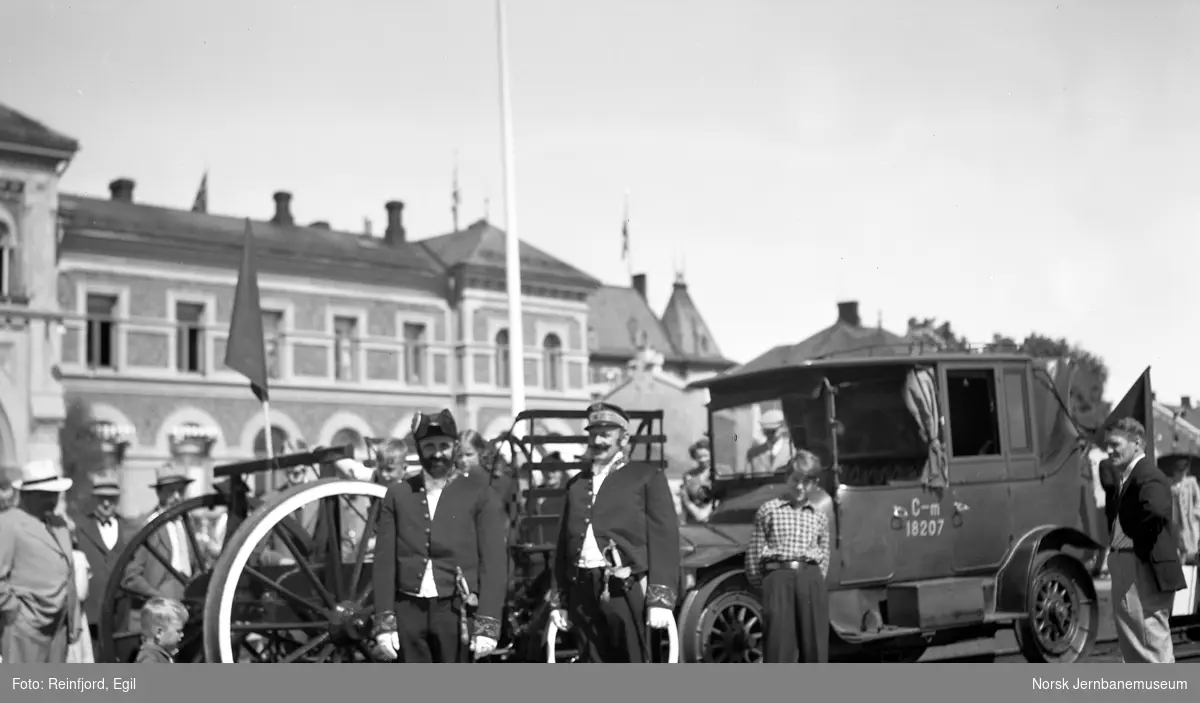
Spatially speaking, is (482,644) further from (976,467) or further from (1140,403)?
(1140,403)

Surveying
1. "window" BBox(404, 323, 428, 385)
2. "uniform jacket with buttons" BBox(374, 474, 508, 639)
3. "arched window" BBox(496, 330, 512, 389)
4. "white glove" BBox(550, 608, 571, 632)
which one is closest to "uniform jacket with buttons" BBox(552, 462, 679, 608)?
"white glove" BBox(550, 608, 571, 632)

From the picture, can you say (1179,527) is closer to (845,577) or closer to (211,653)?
(845,577)

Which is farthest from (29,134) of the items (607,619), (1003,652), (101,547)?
(607,619)

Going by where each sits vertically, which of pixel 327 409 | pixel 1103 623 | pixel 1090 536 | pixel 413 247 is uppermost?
pixel 413 247

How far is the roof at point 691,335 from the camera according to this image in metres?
61.5

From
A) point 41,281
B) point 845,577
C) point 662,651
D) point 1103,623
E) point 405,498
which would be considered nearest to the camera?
A: point 405,498

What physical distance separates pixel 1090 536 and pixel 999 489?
3.09ft

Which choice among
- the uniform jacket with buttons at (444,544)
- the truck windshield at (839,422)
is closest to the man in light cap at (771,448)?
the truck windshield at (839,422)

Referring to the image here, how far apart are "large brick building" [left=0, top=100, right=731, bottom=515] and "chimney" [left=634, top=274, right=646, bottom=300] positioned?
1128 inches

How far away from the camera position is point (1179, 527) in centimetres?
1014

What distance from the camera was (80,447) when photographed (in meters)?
28.2

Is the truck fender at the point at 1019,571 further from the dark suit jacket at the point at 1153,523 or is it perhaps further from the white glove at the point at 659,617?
the white glove at the point at 659,617
